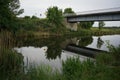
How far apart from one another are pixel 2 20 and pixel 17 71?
24333 mm

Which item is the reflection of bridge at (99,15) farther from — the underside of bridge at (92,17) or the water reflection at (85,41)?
the water reflection at (85,41)

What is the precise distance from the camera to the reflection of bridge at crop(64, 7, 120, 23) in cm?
5791

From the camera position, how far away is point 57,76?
48.3 feet

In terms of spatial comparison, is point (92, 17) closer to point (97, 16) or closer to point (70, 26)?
point (97, 16)

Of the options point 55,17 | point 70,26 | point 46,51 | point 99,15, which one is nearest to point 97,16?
point 99,15

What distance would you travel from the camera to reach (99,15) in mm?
67750

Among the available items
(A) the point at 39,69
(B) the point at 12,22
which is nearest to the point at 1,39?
(A) the point at 39,69

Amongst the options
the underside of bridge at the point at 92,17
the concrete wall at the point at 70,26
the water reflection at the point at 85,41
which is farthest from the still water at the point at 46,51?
the concrete wall at the point at 70,26

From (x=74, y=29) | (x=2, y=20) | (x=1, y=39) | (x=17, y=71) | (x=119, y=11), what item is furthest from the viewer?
(x=74, y=29)

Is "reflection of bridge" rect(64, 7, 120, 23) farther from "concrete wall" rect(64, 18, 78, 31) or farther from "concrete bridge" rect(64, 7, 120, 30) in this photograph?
"concrete wall" rect(64, 18, 78, 31)

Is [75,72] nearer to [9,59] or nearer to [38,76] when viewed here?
[38,76]

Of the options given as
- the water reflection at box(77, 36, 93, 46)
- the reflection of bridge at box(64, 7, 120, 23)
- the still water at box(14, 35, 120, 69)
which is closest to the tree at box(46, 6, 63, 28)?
the reflection of bridge at box(64, 7, 120, 23)

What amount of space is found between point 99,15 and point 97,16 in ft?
5.25

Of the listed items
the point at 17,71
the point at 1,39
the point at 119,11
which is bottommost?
the point at 17,71
